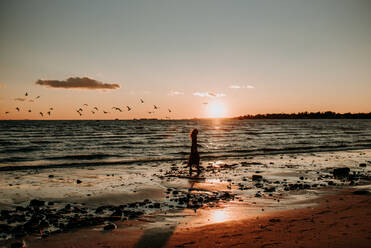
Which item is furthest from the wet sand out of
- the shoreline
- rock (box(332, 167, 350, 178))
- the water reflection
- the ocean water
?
the ocean water

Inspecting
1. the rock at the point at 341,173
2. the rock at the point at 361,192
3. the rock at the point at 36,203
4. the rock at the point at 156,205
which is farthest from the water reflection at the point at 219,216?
the rock at the point at 341,173

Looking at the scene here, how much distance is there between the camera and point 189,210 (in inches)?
368

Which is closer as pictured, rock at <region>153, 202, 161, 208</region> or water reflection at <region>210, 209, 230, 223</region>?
water reflection at <region>210, 209, 230, 223</region>

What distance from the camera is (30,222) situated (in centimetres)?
820

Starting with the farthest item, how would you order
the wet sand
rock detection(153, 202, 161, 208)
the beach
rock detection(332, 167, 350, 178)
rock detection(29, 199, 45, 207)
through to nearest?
rock detection(332, 167, 350, 178) < rock detection(29, 199, 45, 207) < rock detection(153, 202, 161, 208) < the beach < the wet sand

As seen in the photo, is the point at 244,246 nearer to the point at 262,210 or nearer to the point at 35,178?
the point at 262,210

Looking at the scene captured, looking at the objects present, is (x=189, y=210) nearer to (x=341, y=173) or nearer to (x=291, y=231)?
(x=291, y=231)

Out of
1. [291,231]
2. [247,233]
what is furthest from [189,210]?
[291,231]

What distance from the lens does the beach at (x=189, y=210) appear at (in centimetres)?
675

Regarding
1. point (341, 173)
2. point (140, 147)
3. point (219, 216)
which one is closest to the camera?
point (219, 216)

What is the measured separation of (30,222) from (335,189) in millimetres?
12301

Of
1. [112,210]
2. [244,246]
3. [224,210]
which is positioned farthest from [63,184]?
[244,246]

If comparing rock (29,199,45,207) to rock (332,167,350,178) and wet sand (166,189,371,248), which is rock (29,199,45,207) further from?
rock (332,167,350,178)

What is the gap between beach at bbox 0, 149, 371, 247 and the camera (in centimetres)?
675
